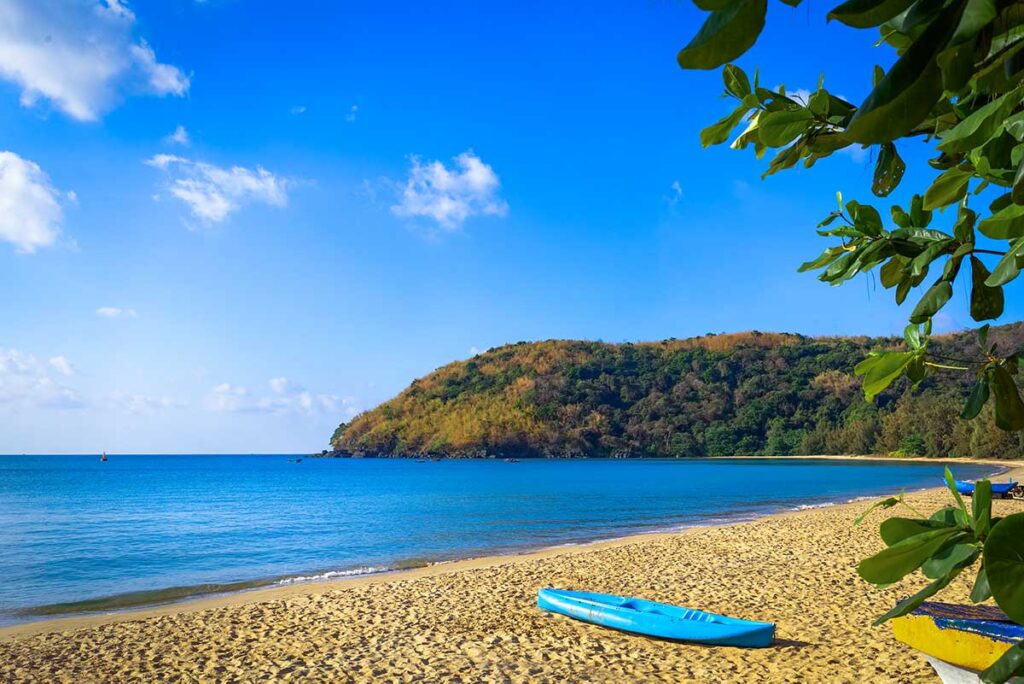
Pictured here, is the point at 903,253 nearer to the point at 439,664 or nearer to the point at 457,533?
the point at 439,664

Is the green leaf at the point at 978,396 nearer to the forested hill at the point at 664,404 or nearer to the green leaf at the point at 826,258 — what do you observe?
the green leaf at the point at 826,258

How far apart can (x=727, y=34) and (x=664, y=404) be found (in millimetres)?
118105

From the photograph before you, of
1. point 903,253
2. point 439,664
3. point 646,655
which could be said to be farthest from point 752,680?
point 903,253

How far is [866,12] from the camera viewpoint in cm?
77

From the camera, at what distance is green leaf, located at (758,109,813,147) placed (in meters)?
1.22

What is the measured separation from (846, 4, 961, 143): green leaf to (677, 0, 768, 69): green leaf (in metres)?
0.14

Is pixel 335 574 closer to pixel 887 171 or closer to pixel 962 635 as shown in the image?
pixel 962 635

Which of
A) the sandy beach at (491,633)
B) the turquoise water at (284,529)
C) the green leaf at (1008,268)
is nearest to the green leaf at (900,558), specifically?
the green leaf at (1008,268)


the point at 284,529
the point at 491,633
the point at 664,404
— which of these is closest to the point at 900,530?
the point at 491,633

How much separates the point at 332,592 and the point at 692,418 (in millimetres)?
106316

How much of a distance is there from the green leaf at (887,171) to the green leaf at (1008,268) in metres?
0.49

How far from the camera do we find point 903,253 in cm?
164

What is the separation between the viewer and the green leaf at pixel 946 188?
123cm

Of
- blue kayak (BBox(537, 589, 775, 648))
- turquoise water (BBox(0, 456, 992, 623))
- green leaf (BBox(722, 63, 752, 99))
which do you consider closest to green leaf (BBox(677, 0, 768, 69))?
green leaf (BBox(722, 63, 752, 99))
